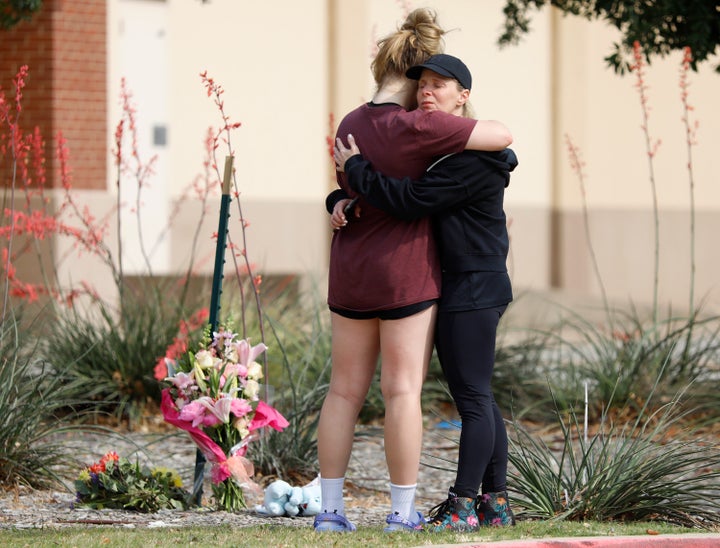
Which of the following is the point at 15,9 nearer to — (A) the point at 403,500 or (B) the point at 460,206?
(B) the point at 460,206

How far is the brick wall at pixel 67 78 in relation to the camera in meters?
12.8

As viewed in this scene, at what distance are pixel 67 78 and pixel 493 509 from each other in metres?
9.11

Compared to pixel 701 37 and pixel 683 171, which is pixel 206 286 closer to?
pixel 701 37

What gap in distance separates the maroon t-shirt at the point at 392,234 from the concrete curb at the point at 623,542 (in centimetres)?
90

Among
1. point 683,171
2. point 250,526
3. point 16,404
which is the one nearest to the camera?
point 250,526

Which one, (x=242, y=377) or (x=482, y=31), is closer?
(x=242, y=377)

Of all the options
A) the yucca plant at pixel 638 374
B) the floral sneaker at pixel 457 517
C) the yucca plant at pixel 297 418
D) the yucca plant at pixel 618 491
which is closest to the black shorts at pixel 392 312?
the floral sneaker at pixel 457 517

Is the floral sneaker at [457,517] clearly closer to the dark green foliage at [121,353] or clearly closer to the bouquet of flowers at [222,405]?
the bouquet of flowers at [222,405]

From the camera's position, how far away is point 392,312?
4727mm

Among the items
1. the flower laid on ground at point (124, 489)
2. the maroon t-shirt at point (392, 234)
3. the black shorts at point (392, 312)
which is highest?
the maroon t-shirt at point (392, 234)

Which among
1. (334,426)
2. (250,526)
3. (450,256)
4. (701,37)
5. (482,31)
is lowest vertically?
Result: (250,526)

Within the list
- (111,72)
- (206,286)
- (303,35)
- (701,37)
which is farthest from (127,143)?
(701,37)

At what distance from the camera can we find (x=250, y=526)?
5090 mm

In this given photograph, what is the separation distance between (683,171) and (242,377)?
15256 mm
